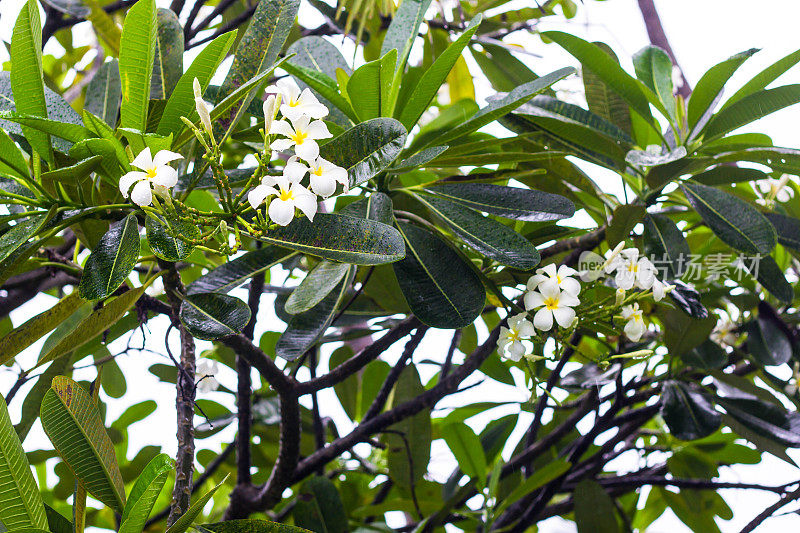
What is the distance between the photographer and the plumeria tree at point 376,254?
71 cm

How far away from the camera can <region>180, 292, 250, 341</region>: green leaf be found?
0.73 m

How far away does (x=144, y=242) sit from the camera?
1.06m

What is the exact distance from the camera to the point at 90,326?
781 millimetres

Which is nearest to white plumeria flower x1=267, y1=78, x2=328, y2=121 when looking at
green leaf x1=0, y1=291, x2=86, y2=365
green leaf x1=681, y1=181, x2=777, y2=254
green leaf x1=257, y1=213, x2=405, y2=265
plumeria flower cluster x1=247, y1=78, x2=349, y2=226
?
plumeria flower cluster x1=247, y1=78, x2=349, y2=226

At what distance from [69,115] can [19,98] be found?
12 centimetres

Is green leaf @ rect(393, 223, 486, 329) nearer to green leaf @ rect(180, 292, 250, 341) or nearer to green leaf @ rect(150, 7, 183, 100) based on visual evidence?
green leaf @ rect(180, 292, 250, 341)

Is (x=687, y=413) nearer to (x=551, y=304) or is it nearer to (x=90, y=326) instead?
(x=551, y=304)

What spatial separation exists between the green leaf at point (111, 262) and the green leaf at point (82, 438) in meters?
0.10

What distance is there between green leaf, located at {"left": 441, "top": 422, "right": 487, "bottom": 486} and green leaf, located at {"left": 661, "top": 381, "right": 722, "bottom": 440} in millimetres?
348

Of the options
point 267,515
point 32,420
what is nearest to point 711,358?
point 267,515

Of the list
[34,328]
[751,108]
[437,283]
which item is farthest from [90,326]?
[751,108]

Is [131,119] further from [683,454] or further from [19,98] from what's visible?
[683,454]

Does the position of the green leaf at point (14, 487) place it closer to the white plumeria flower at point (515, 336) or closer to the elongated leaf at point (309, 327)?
the elongated leaf at point (309, 327)

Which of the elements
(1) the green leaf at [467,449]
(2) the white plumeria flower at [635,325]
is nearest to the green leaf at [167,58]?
(2) the white plumeria flower at [635,325]
